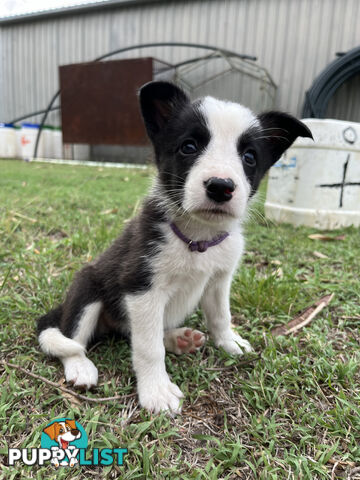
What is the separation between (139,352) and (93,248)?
1.53 meters

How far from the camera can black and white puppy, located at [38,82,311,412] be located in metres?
1.51

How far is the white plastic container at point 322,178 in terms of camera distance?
3.97 metres

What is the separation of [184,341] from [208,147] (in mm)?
955

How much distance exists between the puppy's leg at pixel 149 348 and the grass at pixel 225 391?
0.08m

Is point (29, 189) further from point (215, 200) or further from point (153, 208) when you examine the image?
point (215, 200)

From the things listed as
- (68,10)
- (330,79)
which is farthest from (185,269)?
(68,10)

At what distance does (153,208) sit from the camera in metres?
1.82

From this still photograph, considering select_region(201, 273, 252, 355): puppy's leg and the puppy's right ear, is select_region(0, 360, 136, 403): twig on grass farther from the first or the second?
the puppy's right ear

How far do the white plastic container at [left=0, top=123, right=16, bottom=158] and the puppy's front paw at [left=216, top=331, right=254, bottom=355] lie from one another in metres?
12.0

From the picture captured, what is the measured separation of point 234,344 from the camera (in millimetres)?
1869

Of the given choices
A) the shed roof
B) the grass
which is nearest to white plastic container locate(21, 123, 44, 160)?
the shed roof

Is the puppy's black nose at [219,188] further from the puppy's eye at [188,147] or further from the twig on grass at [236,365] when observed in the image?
the twig on grass at [236,365]

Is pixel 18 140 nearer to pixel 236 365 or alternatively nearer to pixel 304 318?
pixel 304 318

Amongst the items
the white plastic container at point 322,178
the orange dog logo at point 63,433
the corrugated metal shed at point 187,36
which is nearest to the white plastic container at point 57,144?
the corrugated metal shed at point 187,36
